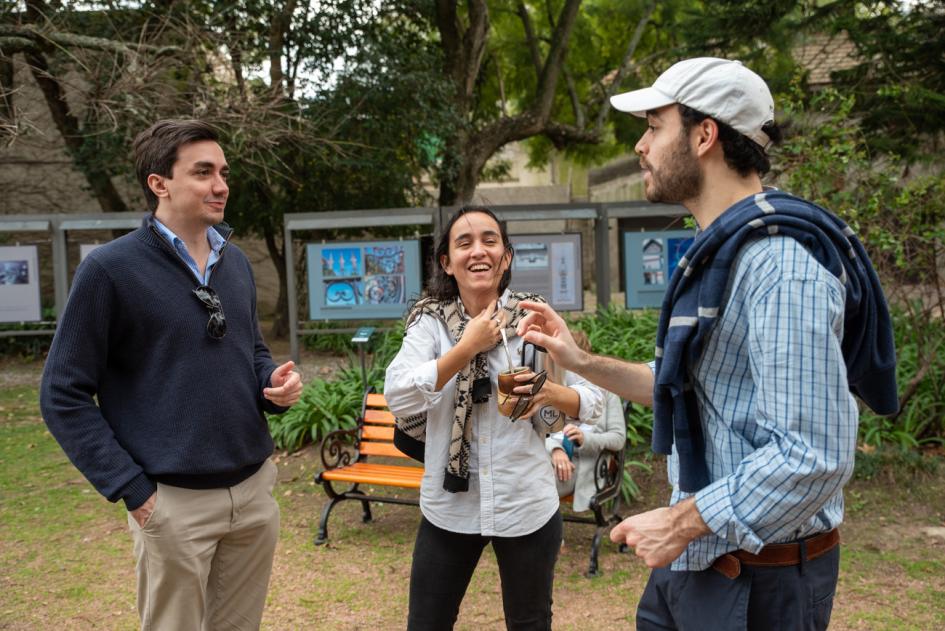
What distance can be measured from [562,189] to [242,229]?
14.6 meters

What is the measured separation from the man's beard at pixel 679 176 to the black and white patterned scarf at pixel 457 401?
3.13 ft

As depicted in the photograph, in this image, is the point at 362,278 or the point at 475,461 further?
the point at 362,278

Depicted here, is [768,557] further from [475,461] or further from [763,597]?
[475,461]

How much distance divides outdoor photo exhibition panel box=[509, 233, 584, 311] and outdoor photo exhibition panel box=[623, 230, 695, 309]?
0.62m

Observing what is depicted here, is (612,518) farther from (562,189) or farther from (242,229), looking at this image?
(562,189)

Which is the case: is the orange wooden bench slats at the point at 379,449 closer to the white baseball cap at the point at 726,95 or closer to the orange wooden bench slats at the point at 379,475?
the orange wooden bench slats at the point at 379,475

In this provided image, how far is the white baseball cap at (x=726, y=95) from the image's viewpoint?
185 cm

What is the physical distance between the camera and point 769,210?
1.74m

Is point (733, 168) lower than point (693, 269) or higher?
higher

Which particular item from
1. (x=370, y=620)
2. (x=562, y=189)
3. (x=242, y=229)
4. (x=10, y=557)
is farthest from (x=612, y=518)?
(x=562, y=189)

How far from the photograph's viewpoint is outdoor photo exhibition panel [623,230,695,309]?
402 inches

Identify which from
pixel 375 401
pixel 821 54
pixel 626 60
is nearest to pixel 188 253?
pixel 375 401

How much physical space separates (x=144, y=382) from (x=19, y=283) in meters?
10.3

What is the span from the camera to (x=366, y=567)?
5.25 metres
